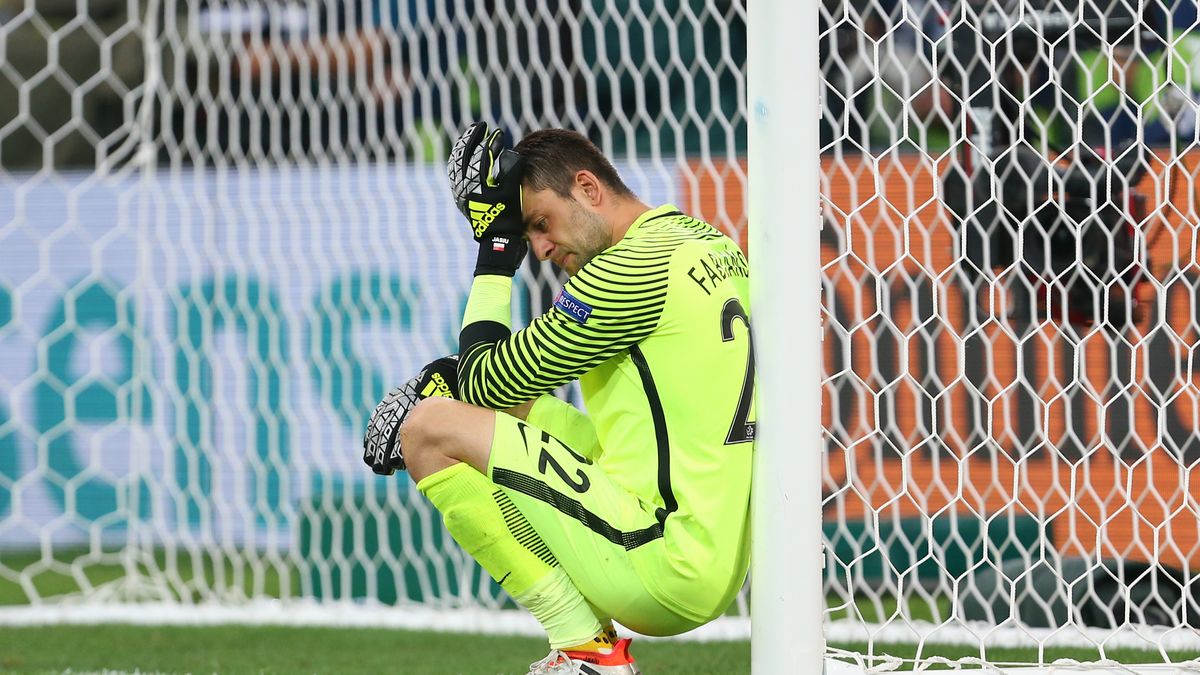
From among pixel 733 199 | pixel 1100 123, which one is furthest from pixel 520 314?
pixel 1100 123

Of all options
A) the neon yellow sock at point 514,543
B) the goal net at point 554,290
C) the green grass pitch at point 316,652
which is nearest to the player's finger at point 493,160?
the neon yellow sock at point 514,543

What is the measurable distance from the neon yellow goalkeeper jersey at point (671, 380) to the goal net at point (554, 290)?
0.75 metres

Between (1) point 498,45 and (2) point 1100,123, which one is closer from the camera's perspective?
(2) point 1100,123

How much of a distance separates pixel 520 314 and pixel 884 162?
129cm

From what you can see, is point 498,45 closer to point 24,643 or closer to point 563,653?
point 24,643

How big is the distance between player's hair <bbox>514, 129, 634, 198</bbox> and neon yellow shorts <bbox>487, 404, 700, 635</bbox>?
433 mm

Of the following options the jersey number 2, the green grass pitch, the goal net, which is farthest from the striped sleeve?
the green grass pitch

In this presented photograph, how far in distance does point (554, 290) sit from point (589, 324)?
2102mm

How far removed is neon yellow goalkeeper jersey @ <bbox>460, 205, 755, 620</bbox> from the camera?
2076 millimetres

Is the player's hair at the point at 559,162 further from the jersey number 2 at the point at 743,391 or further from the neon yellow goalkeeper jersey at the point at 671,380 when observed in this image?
the jersey number 2 at the point at 743,391

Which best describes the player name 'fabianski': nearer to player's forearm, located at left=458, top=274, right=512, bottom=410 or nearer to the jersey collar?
the jersey collar

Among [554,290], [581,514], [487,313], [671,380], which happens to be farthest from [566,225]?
[554,290]

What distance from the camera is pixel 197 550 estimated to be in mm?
4484

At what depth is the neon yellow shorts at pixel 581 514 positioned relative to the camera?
2.10 meters
